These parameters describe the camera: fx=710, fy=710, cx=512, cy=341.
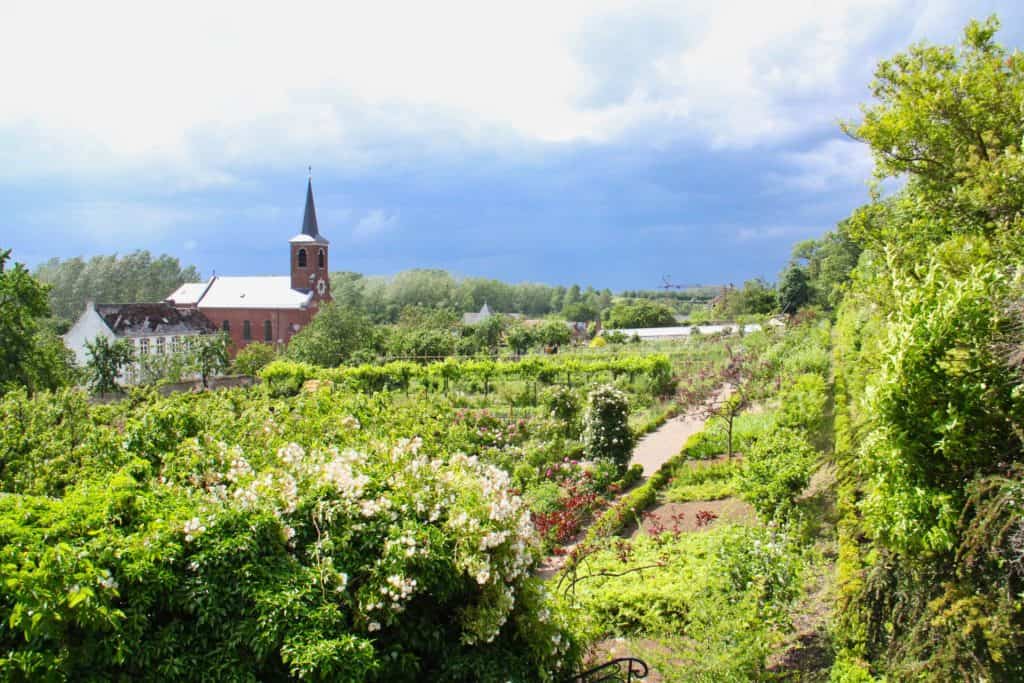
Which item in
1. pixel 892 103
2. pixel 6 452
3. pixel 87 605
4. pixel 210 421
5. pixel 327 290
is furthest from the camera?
pixel 327 290

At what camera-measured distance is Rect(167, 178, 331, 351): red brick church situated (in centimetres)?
5338

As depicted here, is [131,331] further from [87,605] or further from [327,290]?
[87,605]

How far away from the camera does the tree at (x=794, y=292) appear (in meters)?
54.0

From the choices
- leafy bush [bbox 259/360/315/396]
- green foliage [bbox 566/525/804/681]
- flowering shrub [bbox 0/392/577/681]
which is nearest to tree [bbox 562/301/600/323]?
leafy bush [bbox 259/360/315/396]

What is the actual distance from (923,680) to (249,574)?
4.34 meters

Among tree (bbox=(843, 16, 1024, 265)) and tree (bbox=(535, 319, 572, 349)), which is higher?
tree (bbox=(843, 16, 1024, 265))

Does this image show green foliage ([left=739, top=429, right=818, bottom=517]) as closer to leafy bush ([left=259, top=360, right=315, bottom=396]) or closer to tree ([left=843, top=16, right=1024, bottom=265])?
tree ([left=843, top=16, right=1024, bottom=265])

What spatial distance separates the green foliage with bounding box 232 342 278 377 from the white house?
4708mm

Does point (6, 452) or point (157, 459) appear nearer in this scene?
point (157, 459)

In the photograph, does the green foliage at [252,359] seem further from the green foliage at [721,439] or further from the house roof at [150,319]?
the green foliage at [721,439]

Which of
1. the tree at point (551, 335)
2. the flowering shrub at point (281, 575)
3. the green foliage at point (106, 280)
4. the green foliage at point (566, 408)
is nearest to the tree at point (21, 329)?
the green foliage at point (566, 408)

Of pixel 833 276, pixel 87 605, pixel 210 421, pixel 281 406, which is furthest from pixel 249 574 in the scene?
pixel 833 276

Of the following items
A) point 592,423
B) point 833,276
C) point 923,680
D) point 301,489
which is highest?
point 833,276

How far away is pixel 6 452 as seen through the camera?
7105mm
